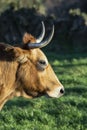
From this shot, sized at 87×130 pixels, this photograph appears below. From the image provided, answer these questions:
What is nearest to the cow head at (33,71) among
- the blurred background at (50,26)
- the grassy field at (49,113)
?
the grassy field at (49,113)

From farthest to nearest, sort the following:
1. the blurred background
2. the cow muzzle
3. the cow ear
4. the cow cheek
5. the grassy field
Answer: the blurred background
the grassy field
the cow muzzle
the cow cheek
the cow ear

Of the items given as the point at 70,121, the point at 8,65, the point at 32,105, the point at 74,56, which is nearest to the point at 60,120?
the point at 70,121

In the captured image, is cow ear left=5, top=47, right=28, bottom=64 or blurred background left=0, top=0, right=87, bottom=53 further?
blurred background left=0, top=0, right=87, bottom=53

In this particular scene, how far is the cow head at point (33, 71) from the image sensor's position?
8297 millimetres

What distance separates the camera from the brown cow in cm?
830

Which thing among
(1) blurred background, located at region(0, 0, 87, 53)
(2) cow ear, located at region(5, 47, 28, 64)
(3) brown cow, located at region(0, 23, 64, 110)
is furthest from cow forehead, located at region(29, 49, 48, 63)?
(1) blurred background, located at region(0, 0, 87, 53)

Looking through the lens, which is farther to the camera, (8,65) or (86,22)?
(86,22)

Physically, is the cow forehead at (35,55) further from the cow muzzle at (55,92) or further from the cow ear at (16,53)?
the cow muzzle at (55,92)

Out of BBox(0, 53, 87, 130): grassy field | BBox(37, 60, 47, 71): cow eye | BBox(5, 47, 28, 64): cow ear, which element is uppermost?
BBox(5, 47, 28, 64): cow ear

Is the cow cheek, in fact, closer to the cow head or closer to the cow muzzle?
the cow head

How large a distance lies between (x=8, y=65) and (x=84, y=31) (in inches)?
545

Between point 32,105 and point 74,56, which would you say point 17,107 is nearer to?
point 32,105

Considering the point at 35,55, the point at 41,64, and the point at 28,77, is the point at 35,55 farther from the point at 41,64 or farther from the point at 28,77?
the point at 28,77

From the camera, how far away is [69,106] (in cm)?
1145
